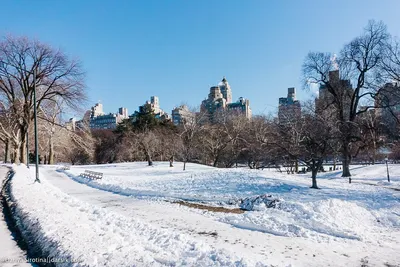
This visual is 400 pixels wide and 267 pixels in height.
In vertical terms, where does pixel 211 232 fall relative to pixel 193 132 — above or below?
below

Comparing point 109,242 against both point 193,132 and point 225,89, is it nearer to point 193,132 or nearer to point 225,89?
point 193,132

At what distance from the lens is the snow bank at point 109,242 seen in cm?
498

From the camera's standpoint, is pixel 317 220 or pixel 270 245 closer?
pixel 270 245

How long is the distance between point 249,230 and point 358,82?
25108 mm

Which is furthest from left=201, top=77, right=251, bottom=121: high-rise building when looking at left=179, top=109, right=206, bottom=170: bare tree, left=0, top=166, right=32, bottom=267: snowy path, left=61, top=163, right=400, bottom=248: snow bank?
left=0, top=166, right=32, bottom=267: snowy path

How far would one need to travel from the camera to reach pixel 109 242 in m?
5.78

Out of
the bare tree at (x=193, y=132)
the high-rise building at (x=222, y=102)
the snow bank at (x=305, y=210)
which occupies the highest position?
the high-rise building at (x=222, y=102)

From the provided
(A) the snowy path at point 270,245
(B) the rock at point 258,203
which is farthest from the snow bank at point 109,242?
(B) the rock at point 258,203

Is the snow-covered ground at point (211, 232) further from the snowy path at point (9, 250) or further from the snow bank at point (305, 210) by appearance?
the snowy path at point (9, 250)

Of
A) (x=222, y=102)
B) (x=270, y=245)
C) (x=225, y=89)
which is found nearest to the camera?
(x=270, y=245)

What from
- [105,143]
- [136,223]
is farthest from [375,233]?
[105,143]

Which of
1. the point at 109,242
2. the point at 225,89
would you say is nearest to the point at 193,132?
the point at 109,242

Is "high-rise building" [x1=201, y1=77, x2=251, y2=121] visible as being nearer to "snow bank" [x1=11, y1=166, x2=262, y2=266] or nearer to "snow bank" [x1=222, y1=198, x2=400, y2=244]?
"snow bank" [x1=222, y1=198, x2=400, y2=244]

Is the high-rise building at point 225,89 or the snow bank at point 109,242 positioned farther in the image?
the high-rise building at point 225,89
